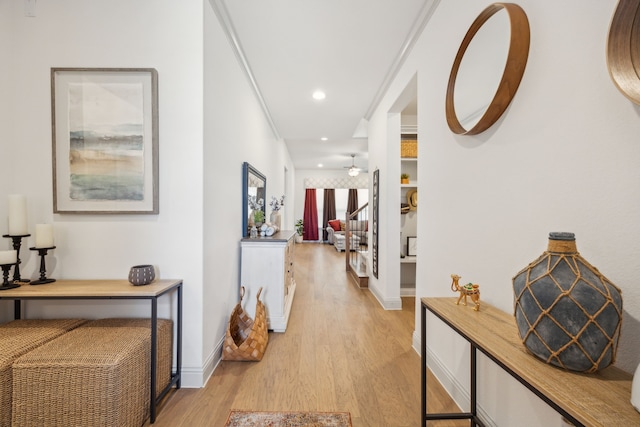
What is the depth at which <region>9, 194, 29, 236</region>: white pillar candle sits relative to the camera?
163 cm

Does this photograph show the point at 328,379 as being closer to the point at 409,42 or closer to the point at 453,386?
the point at 453,386

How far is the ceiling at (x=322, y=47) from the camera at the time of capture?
2.04 m

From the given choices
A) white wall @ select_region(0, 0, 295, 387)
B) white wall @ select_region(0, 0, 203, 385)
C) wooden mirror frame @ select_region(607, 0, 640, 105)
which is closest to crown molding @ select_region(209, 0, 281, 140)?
white wall @ select_region(0, 0, 295, 387)

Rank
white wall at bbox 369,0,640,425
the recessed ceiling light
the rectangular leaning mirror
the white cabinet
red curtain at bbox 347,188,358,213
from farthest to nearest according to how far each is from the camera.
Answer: red curtain at bbox 347,188,358,213 → the recessed ceiling light → the rectangular leaning mirror → the white cabinet → white wall at bbox 369,0,640,425

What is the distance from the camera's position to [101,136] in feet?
5.84

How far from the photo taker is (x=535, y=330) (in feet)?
2.57

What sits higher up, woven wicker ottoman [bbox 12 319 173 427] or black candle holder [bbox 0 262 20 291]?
black candle holder [bbox 0 262 20 291]

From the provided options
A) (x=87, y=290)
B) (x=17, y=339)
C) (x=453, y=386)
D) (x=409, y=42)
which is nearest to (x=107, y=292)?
(x=87, y=290)

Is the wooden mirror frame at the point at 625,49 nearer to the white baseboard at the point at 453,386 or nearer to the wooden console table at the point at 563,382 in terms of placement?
the wooden console table at the point at 563,382

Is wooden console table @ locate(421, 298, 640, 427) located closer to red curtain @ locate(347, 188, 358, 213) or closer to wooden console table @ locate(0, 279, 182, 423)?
wooden console table @ locate(0, 279, 182, 423)

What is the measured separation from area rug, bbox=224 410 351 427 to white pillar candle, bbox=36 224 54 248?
1467 mm

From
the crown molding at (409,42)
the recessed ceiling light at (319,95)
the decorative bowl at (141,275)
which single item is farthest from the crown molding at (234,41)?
the decorative bowl at (141,275)

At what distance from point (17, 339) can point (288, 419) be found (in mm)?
1439

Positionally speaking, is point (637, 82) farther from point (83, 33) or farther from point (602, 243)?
point (83, 33)
